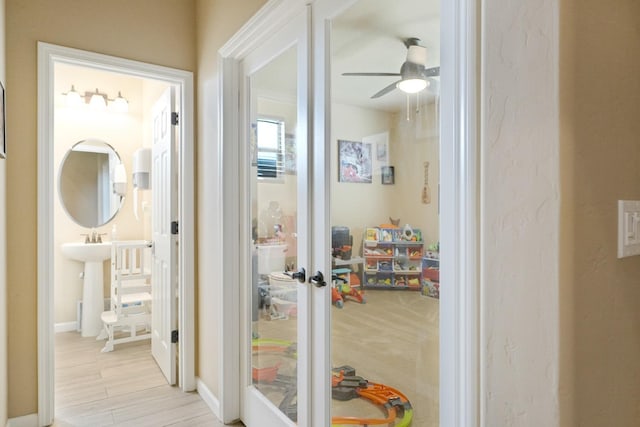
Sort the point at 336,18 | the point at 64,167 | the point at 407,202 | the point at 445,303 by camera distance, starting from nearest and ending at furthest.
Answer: the point at 445,303, the point at 407,202, the point at 336,18, the point at 64,167

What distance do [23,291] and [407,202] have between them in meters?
2.24

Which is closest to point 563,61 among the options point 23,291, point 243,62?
point 243,62

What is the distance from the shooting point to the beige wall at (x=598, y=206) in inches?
29.9

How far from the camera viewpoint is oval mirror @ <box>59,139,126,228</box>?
13.1 feet

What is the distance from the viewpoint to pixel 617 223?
2.78ft

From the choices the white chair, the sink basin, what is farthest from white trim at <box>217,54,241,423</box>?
the sink basin

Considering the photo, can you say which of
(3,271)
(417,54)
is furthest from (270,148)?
(3,271)

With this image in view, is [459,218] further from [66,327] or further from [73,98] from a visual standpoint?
[66,327]

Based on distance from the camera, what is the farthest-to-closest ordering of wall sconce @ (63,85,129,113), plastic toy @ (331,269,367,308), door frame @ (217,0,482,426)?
wall sconce @ (63,85,129,113), plastic toy @ (331,269,367,308), door frame @ (217,0,482,426)

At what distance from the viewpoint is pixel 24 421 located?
7.15ft

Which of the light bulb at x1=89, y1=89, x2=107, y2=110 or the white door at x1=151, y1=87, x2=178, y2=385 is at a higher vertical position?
the light bulb at x1=89, y1=89, x2=107, y2=110

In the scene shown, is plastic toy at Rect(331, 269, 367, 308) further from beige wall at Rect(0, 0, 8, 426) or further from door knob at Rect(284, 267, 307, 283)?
beige wall at Rect(0, 0, 8, 426)

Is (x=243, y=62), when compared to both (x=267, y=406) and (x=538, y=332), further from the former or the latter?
(x=538, y=332)

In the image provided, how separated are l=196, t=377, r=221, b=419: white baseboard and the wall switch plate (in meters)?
2.26
